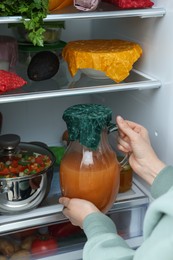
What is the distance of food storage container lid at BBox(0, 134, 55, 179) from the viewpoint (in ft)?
4.25

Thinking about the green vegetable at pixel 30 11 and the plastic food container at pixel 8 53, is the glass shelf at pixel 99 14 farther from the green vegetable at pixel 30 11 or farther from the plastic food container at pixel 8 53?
the plastic food container at pixel 8 53

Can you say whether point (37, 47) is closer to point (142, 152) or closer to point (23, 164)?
point (23, 164)

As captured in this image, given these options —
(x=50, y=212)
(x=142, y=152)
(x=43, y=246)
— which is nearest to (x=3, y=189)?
(x=50, y=212)

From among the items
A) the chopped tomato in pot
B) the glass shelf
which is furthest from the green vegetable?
the chopped tomato in pot

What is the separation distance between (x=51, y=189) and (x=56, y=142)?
0.40 m

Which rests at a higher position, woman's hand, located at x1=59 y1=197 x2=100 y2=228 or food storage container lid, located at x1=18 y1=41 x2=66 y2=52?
food storage container lid, located at x1=18 y1=41 x2=66 y2=52

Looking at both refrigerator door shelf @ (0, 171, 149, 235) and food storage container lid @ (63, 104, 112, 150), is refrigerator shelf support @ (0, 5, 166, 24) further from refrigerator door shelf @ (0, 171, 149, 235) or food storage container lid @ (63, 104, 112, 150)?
refrigerator door shelf @ (0, 171, 149, 235)

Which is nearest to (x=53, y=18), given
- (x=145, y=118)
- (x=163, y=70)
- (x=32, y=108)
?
(x=163, y=70)

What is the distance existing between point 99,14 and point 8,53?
363 millimetres

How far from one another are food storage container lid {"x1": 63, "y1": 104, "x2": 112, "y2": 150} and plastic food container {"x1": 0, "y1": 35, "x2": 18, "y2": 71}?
331mm

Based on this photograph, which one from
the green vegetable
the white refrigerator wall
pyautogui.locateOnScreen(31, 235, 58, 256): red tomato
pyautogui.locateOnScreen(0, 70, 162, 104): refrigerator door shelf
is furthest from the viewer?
pyautogui.locateOnScreen(31, 235, 58, 256): red tomato

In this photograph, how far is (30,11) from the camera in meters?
1.18

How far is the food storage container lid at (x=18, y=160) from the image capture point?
1.30 metres

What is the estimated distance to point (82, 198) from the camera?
1275 mm
